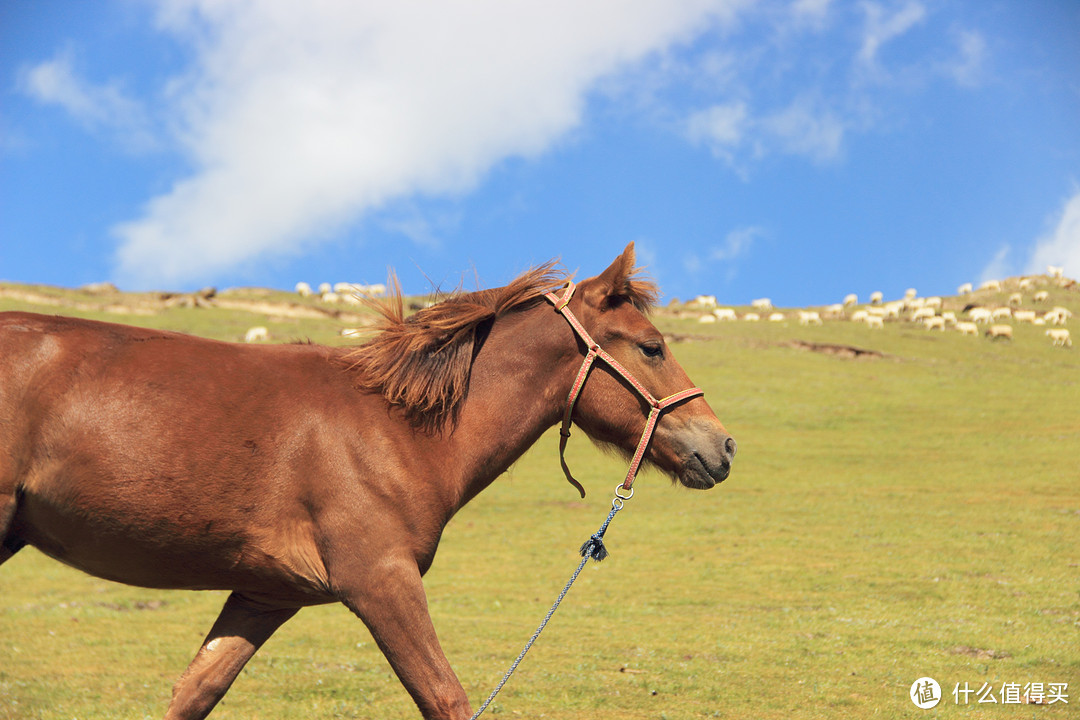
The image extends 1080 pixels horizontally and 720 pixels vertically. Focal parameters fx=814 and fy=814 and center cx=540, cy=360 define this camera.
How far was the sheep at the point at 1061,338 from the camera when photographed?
5816cm

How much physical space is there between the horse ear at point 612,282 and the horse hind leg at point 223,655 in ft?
8.01


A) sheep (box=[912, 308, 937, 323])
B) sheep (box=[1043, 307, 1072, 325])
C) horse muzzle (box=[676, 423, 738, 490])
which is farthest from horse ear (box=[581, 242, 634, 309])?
sheep (box=[1043, 307, 1072, 325])

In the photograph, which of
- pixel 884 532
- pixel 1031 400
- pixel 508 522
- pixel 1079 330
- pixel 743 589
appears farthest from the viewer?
pixel 1079 330

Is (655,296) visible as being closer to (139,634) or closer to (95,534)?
(95,534)

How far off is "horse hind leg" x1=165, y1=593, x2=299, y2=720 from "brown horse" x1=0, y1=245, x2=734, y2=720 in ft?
0.04

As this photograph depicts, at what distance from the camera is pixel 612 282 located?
4.66 meters

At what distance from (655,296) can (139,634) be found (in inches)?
489

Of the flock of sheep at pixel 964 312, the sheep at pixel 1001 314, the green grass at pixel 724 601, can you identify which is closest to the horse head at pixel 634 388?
the green grass at pixel 724 601

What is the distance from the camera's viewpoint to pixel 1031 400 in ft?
135

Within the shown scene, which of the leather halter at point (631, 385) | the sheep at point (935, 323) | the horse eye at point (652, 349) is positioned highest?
the sheep at point (935, 323)

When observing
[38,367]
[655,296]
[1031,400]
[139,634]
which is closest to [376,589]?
[38,367]

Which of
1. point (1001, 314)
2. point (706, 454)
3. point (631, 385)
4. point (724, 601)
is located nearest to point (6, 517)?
point (631, 385)

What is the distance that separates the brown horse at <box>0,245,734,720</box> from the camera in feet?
12.8

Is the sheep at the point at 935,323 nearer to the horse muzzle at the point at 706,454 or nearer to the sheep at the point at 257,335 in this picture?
the sheep at the point at 257,335
